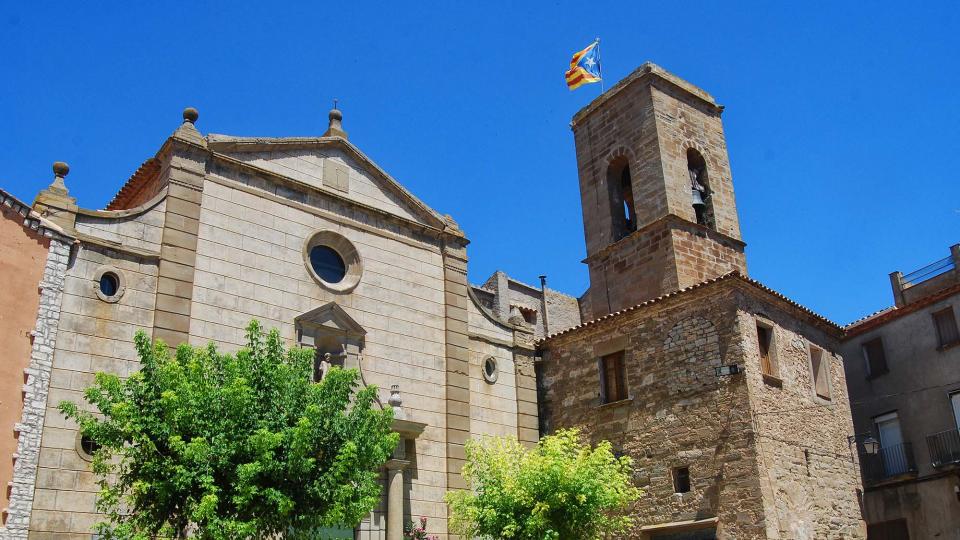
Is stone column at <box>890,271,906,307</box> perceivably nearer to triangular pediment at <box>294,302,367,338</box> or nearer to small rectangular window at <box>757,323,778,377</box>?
small rectangular window at <box>757,323,778,377</box>

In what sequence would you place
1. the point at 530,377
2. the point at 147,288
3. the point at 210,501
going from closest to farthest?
the point at 210,501 < the point at 147,288 < the point at 530,377

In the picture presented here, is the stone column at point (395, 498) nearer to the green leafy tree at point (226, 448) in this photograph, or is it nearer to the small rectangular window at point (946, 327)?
the green leafy tree at point (226, 448)

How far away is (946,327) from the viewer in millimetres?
21703

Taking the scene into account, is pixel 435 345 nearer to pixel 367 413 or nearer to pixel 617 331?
pixel 617 331

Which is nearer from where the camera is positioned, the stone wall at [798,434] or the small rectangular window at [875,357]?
the stone wall at [798,434]

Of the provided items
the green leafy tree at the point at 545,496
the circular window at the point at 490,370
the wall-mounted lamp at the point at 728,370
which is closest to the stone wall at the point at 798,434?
the wall-mounted lamp at the point at 728,370

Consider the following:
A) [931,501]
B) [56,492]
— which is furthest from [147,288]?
[931,501]

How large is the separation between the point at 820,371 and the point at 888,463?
440cm

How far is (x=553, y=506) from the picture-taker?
629 inches

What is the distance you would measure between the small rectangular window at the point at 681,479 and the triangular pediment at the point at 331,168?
761cm

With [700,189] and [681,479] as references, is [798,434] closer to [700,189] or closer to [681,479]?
[681,479]

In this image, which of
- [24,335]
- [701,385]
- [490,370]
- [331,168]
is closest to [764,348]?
[701,385]

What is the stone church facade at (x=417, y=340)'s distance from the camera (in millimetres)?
15062

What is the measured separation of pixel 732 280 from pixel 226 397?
32.7ft
